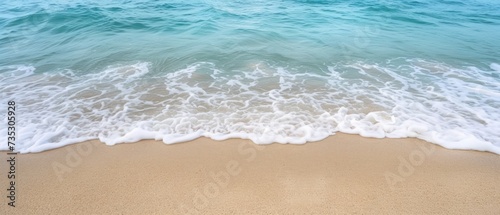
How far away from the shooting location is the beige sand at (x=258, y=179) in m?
2.83

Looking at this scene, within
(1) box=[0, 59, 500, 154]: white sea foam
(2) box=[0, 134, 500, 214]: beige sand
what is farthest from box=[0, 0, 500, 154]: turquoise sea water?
(2) box=[0, 134, 500, 214]: beige sand

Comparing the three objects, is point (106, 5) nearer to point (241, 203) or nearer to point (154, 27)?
point (154, 27)

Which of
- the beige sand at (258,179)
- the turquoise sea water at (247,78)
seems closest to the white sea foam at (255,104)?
the turquoise sea water at (247,78)

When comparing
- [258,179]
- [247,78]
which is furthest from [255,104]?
[258,179]

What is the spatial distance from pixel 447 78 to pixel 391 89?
1768 millimetres

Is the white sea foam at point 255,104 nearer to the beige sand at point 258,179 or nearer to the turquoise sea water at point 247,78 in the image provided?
the turquoise sea water at point 247,78

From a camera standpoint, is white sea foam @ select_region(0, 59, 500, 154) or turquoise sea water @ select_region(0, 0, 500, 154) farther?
turquoise sea water @ select_region(0, 0, 500, 154)

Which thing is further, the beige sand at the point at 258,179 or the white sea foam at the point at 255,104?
the white sea foam at the point at 255,104

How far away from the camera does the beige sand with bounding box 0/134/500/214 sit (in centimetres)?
283

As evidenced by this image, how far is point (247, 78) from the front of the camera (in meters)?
6.20

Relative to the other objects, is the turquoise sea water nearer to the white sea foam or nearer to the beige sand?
the white sea foam

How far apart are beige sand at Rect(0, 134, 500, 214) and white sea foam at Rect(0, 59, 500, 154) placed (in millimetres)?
268

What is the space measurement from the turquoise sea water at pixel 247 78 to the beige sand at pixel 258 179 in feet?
0.93

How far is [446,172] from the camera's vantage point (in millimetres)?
3342
